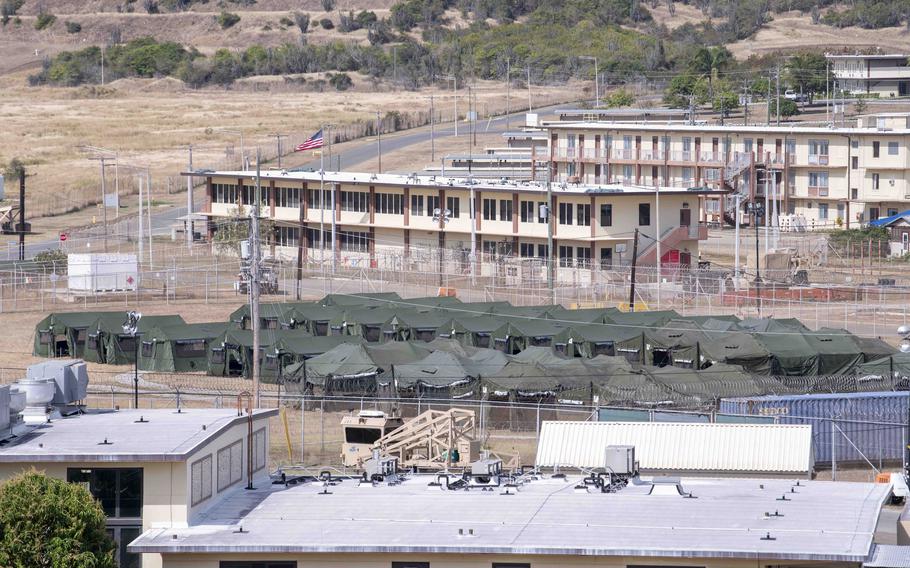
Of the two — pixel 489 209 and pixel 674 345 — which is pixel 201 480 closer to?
pixel 674 345

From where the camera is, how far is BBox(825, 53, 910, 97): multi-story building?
14312 centimetres

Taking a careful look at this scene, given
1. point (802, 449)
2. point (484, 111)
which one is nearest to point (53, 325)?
point (802, 449)

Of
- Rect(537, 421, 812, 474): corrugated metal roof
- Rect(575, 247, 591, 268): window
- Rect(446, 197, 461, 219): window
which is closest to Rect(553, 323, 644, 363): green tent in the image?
Rect(537, 421, 812, 474): corrugated metal roof

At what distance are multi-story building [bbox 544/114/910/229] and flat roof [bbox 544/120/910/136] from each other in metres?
0.07

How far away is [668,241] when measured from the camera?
8212cm

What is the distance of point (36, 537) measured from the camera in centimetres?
2183

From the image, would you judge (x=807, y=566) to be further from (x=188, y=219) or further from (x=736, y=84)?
(x=736, y=84)

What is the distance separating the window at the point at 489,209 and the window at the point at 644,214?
7.81m

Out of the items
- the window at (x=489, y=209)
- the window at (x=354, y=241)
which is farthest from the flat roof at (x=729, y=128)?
the window at (x=354, y=241)

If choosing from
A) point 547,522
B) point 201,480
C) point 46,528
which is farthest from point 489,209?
point 46,528

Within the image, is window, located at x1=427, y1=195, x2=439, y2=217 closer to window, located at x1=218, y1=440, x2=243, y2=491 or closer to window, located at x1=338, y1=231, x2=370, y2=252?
window, located at x1=338, y1=231, x2=370, y2=252

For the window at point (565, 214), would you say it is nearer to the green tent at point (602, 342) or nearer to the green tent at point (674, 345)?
the green tent at point (602, 342)

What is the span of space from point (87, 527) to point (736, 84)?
139m

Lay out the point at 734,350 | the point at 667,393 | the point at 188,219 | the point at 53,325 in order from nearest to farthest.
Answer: the point at 667,393, the point at 734,350, the point at 53,325, the point at 188,219
